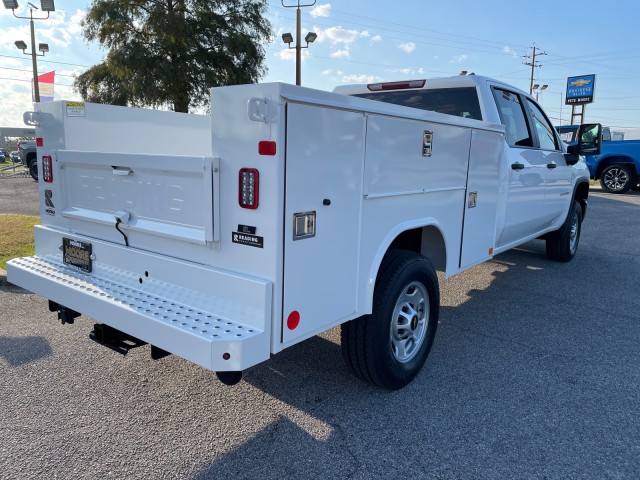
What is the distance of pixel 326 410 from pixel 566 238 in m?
5.32

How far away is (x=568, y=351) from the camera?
4.23m

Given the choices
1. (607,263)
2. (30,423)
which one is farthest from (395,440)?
(607,263)

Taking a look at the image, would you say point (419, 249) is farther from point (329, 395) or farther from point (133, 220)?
point (133, 220)

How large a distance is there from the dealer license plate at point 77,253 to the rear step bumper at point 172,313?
2.3 inches

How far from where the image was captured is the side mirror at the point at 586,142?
6.18 m

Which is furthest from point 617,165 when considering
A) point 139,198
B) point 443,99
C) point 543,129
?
point 139,198

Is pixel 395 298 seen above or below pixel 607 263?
above

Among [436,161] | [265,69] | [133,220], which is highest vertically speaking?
[265,69]

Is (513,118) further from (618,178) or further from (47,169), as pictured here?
(618,178)

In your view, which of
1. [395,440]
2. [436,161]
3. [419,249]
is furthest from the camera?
[419,249]

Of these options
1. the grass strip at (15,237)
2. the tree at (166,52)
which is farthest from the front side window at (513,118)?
the tree at (166,52)

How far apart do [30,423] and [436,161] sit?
9.83ft

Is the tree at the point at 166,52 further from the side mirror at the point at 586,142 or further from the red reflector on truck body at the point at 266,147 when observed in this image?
the red reflector on truck body at the point at 266,147

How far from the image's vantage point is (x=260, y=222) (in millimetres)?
2377
